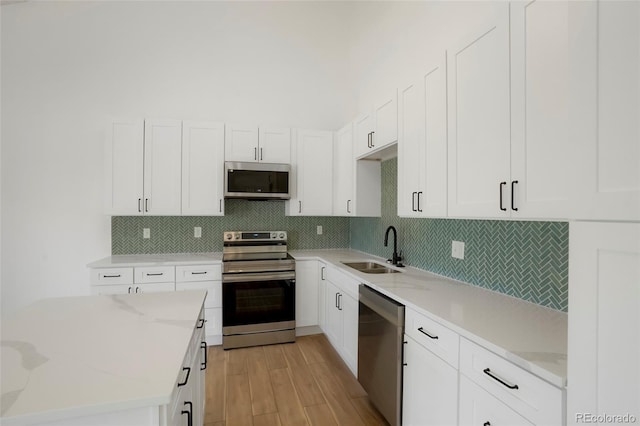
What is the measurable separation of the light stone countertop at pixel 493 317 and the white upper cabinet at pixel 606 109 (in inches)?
20.2

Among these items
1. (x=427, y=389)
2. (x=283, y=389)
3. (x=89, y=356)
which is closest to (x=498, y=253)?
(x=427, y=389)

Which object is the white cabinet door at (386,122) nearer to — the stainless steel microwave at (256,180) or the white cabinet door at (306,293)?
the stainless steel microwave at (256,180)

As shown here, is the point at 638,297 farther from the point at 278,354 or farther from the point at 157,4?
the point at 157,4

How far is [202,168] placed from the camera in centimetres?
323

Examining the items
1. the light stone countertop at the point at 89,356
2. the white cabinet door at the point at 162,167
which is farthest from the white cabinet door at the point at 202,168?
the light stone countertop at the point at 89,356

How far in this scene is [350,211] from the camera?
10.7ft

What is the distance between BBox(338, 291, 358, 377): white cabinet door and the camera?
239 centimetres

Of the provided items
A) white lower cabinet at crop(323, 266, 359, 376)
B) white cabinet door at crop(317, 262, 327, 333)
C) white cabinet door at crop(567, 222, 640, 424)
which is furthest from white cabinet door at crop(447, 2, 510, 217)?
white cabinet door at crop(317, 262, 327, 333)

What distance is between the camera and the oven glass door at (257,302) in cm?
304

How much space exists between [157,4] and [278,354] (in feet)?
13.3

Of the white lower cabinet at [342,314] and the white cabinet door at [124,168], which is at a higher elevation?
the white cabinet door at [124,168]

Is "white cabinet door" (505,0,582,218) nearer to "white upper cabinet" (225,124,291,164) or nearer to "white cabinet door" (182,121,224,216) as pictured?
"white upper cabinet" (225,124,291,164)

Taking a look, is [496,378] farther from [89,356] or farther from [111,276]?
[111,276]

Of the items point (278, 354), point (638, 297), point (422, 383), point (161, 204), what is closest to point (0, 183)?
point (161, 204)
